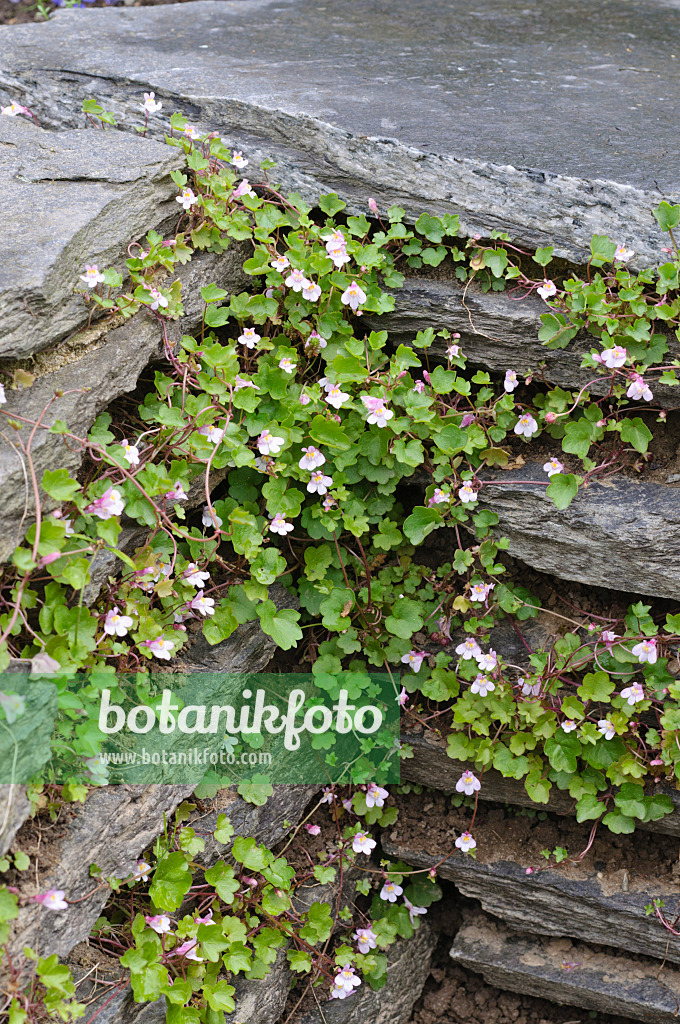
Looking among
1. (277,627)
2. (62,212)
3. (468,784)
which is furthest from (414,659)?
(62,212)

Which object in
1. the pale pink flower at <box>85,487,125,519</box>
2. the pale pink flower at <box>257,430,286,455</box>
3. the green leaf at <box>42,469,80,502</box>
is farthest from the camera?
the pale pink flower at <box>257,430,286,455</box>

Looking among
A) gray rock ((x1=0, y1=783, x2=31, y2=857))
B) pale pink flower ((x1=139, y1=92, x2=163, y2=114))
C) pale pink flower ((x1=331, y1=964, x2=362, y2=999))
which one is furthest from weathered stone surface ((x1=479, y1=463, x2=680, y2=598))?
pale pink flower ((x1=139, y1=92, x2=163, y2=114))

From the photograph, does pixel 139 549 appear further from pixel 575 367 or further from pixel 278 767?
pixel 575 367

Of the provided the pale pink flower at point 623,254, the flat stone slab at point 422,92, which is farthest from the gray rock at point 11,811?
the pale pink flower at point 623,254

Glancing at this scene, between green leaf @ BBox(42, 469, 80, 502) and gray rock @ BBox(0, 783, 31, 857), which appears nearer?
gray rock @ BBox(0, 783, 31, 857)

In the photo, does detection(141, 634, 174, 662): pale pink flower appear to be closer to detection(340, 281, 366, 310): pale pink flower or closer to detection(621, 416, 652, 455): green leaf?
detection(340, 281, 366, 310): pale pink flower

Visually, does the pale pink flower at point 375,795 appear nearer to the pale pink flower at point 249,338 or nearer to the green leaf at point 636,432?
the green leaf at point 636,432

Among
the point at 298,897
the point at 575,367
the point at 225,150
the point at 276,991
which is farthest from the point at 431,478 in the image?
the point at 276,991
